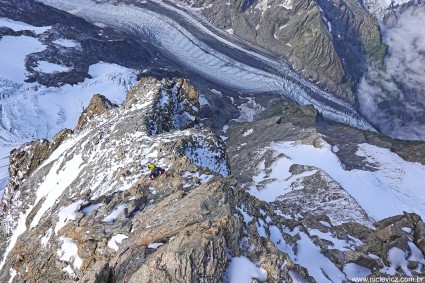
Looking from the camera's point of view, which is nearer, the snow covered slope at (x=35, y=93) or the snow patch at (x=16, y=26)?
the snow covered slope at (x=35, y=93)

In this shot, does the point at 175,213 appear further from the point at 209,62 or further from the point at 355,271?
the point at 209,62

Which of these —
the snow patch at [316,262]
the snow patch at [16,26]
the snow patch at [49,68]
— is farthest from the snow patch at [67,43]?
the snow patch at [316,262]

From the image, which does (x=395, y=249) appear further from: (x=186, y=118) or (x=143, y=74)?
Result: (x=143, y=74)

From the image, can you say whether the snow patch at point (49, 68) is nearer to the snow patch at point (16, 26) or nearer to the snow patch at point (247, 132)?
the snow patch at point (16, 26)

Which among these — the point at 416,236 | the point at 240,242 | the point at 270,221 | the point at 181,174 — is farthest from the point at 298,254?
the point at 416,236

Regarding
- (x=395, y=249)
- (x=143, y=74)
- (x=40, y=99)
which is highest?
(x=395, y=249)

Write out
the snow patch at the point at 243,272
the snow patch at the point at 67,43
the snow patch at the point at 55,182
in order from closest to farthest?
1. the snow patch at the point at 243,272
2. the snow patch at the point at 55,182
3. the snow patch at the point at 67,43

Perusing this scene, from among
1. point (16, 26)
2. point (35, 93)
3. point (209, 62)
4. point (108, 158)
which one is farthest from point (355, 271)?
point (209, 62)
